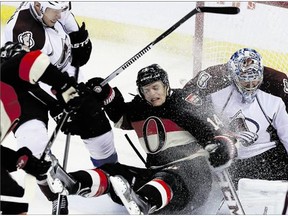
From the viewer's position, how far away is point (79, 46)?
11.2 feet

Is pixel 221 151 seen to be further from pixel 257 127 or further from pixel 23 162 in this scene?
pixel 23 162

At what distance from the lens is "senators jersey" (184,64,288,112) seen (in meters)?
3.14

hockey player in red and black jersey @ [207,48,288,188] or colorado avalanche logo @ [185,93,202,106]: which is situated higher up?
colorado avalanche logo @ [185,93,202,106]

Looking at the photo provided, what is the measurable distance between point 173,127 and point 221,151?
243 mm

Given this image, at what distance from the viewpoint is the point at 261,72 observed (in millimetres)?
3055

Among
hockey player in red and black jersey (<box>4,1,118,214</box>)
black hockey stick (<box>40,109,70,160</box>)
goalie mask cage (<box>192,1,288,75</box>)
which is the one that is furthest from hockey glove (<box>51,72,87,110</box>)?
goalie mask cage (<box>192,1,288,75</box>)

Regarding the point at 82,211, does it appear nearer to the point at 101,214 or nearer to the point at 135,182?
the point at 101,214

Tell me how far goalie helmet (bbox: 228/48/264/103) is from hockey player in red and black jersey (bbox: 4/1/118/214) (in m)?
0.56

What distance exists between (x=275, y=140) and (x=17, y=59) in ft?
3.85

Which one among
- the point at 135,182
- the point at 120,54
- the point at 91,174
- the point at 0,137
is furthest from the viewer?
the point at 120,54

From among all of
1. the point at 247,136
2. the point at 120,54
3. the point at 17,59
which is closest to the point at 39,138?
the point at 17,59

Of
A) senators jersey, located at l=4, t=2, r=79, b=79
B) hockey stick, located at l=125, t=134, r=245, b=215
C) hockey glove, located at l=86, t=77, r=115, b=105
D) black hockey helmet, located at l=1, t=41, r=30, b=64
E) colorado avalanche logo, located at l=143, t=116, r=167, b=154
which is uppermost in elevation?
black hockey helmet, located at l=1, t=41, r=30, b=64

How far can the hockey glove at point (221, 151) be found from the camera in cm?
289

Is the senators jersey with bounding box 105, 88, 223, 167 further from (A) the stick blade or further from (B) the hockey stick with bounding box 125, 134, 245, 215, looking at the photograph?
(A) the stick blade
